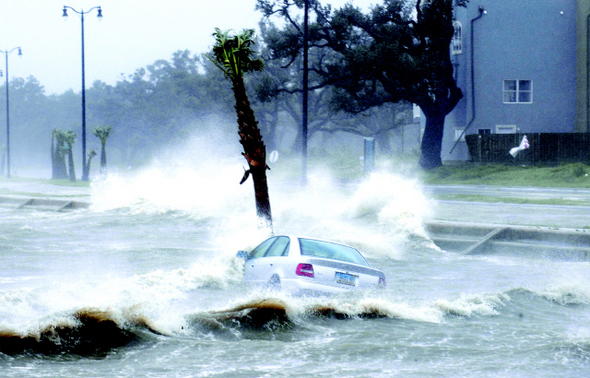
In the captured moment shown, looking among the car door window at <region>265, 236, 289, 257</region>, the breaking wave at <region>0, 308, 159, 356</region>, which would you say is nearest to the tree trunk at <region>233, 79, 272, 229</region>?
the car door window at <region>265, 236, 289, 257</region>

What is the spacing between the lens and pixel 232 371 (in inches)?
318

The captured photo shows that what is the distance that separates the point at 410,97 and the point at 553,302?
109 ft

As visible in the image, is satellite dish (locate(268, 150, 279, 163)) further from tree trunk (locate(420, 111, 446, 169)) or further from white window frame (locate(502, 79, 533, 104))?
white window frame (locate(502, 79, 533, 104))

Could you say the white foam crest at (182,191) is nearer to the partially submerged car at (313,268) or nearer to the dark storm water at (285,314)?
the dark storm water at (285,314)

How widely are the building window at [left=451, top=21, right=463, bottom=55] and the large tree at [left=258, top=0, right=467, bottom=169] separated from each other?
240 centimetres

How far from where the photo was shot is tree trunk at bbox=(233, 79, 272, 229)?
20875mm

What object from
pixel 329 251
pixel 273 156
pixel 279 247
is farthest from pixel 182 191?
pixel 329 251

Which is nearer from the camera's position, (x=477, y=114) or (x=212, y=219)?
(x=212, y=219)

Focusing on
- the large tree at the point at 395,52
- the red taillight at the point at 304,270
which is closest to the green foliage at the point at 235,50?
the red taillight at the point at 304,270

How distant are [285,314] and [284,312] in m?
0.03

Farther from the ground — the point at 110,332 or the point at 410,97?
the point at 410,97

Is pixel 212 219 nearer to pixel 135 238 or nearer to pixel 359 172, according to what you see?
pixel 135 238

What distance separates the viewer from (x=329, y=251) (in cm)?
1288

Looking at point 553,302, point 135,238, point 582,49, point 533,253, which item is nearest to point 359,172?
point 582,49
